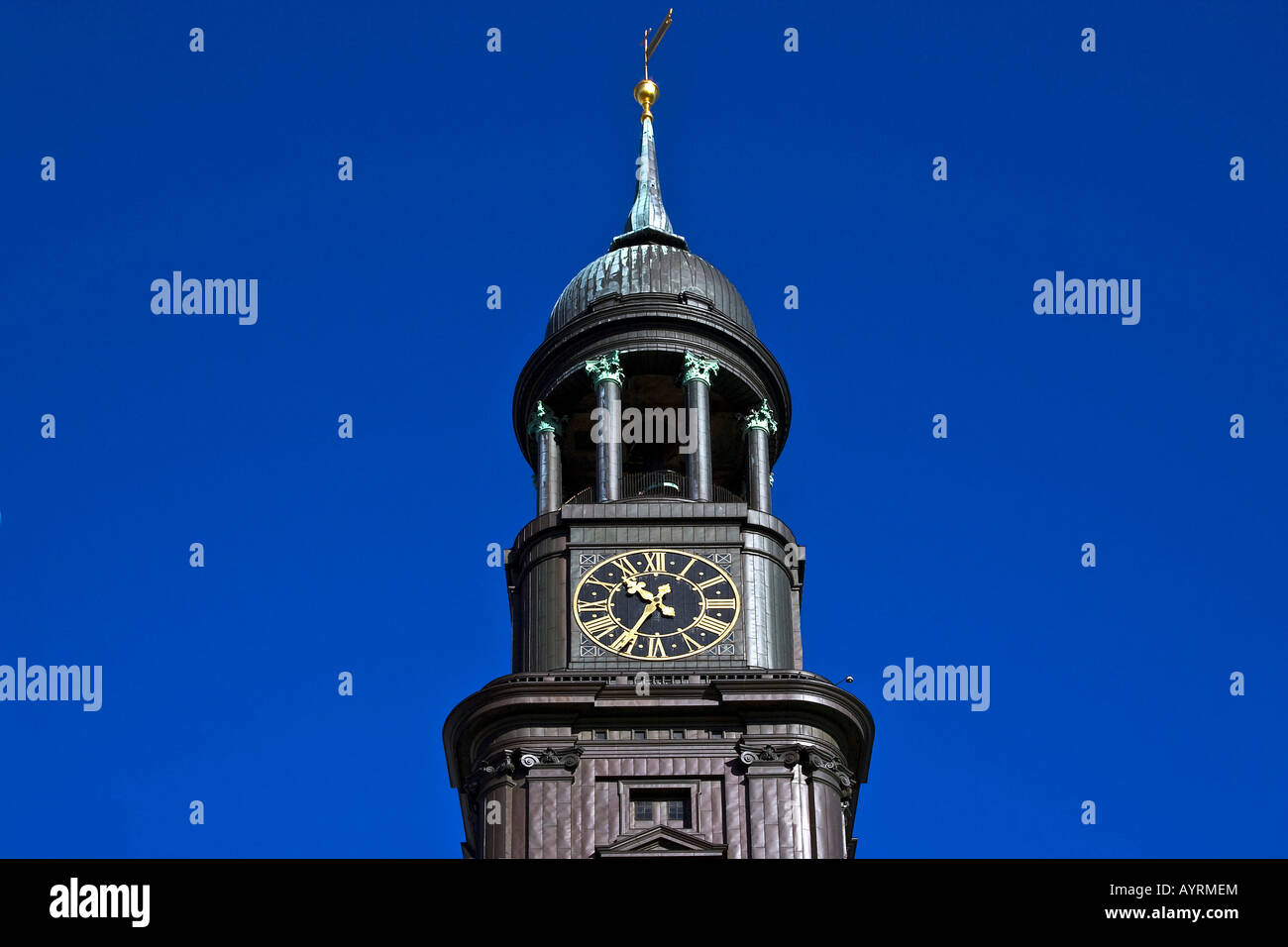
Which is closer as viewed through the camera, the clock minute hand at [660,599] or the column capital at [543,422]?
the clock minute hand at [660,599]

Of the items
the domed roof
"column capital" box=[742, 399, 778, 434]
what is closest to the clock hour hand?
"column capital" box=[742, 399, 778, 434]

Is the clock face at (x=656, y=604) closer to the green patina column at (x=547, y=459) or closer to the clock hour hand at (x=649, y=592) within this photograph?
the clock hour hand at (x=649, y=592)

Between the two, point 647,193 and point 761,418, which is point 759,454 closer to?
point 761,418

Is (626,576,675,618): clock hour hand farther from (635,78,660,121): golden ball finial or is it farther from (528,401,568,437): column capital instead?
(635,78,660,121): golden ball finial

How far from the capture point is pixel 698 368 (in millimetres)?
81375

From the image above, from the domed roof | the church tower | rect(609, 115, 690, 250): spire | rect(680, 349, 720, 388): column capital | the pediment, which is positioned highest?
rect(609, 115, 690, 250): spire

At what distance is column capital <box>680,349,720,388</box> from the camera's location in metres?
81.2

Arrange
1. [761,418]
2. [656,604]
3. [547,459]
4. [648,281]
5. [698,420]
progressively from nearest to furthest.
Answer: [656,604]
[698,420]
[547,459]
[761,418]
[648,281]

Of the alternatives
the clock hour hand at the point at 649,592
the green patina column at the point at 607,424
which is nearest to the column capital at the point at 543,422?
the green patina column at the point at 607,424

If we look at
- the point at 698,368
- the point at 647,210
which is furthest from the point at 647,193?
the point at 698,368

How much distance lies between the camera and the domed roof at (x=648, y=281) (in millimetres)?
84188

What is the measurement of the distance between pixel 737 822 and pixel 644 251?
77.8ft

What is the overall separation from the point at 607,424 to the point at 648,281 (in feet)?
22.1
